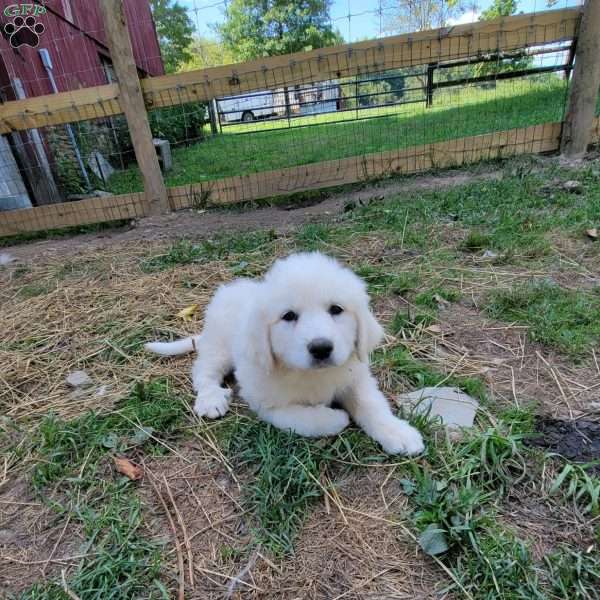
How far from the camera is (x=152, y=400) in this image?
7.39 feet

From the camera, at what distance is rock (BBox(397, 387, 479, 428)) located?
6.26 feet

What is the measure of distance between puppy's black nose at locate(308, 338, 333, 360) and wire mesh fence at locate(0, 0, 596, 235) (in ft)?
14.3

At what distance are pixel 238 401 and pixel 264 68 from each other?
4.23 m

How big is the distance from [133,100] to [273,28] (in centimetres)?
2489

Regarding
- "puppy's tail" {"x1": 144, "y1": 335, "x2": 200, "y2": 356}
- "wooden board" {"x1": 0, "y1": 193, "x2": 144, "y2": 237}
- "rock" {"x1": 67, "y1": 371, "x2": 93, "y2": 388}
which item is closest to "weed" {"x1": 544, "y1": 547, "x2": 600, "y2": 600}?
"puppy's tail" {"x1": 144, "y1": 335, "x2": 200, "y2": 356}

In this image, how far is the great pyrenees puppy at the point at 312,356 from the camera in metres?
1.66

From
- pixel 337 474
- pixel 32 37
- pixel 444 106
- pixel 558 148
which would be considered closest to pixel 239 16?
pixel 444 106

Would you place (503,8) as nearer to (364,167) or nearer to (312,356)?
(364,167)

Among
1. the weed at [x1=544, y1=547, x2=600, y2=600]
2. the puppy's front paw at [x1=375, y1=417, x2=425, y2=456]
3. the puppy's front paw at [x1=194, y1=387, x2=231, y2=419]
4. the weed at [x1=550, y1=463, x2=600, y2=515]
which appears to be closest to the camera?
the weed at [x1=544, y1=547, x2=600, y2=600]

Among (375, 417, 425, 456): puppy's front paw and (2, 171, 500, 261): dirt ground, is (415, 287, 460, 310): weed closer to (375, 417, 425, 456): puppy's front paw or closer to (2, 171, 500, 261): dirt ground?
(375, 417, 425, 456): puppy's front paw

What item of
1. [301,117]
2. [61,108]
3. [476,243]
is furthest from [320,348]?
[301,117]

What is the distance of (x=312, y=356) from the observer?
161 centimetres

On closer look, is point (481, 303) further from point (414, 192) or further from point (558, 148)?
point (558, 148)

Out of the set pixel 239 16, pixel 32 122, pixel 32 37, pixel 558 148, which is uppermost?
pixel 239 16
